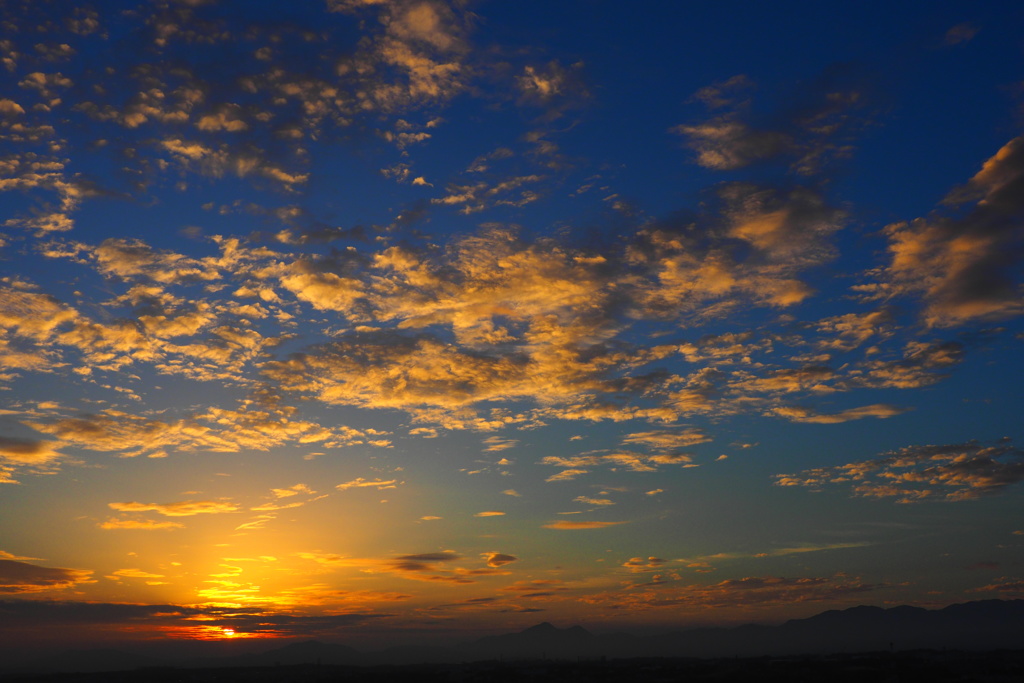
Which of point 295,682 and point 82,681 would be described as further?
point 82,681

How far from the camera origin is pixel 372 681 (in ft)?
351

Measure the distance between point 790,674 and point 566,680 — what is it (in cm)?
2995

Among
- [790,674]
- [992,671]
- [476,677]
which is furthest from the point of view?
[476,677]

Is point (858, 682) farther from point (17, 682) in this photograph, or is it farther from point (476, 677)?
point (17, 682)

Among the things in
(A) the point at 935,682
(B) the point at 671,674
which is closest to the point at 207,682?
(B) the point at 671,674

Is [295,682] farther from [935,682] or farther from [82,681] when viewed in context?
[935,682]

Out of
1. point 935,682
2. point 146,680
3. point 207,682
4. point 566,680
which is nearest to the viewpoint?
point 935,682

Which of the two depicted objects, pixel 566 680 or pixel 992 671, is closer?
pixel 992 671

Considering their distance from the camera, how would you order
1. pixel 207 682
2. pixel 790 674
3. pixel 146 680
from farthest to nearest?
pixel 146 680
pixel 207 682
pixel 790 674

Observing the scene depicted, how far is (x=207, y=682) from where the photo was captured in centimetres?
11331

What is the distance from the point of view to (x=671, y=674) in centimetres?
9638

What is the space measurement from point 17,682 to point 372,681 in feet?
257

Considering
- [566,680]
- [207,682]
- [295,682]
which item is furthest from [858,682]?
[207,682]

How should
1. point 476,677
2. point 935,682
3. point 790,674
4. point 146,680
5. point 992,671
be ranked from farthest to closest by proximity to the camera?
point 146,680
point 476,677
point 790,674
point 992,671
point 935,682
